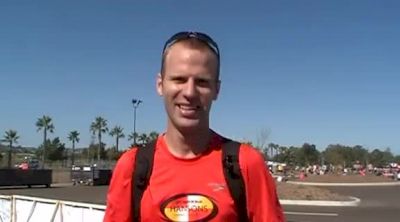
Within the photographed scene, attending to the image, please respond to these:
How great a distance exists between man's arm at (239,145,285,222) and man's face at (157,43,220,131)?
0.23 meters

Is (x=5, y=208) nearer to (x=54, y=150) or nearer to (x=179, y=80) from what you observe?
(x=179, y=80)

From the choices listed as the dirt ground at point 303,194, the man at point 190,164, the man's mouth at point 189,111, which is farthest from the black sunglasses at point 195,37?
the dirt ground at point 303,194

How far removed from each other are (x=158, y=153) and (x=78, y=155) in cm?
11856

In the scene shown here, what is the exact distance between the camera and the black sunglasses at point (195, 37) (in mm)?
2109

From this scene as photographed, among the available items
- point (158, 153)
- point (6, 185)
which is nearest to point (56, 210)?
point (158, 153)

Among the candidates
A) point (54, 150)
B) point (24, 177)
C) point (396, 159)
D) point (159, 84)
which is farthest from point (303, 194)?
point (396, 159)

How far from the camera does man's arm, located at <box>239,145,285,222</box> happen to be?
78.1 inches

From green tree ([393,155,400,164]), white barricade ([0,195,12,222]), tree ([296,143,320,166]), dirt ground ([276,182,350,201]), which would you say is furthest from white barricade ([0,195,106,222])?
green tree ([393,155,400,164])

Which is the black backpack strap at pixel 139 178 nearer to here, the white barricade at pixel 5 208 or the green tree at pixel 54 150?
A: the white barricade at pixel 5 208

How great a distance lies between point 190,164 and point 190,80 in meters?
0.30

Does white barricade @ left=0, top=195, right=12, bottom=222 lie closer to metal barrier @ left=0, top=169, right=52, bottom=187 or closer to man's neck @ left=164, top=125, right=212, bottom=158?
man's neck @ left=164, top=125, right=212, bottom=158

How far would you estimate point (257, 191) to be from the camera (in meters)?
1.98

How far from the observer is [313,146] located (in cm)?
11919

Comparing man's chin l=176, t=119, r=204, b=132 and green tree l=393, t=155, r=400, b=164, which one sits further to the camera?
green tree l=393, t=155, r=400, b=164
